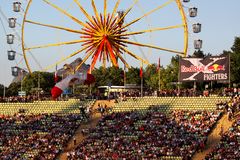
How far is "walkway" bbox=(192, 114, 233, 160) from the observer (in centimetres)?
5002

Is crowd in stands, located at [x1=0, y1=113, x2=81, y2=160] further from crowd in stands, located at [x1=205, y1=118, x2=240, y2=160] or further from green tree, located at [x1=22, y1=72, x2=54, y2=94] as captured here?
green tree, located at [x1=22, y1=72, x2=54, y2=94]

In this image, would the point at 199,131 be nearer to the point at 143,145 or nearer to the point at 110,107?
the point at 143,145

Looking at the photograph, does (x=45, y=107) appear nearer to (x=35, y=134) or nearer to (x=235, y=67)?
(x=35, y=134)

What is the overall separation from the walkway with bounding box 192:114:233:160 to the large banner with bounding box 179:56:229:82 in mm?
6384

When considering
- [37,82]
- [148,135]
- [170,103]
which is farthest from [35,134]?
[37,82]

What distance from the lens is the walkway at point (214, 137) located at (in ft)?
Result: 164

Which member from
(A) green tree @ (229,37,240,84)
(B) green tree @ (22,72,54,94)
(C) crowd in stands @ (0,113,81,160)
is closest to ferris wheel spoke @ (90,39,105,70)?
(C) crowd in stands @ (0,113,81,160)

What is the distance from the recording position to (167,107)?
6112cm

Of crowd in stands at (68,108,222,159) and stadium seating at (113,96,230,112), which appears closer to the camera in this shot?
crowd in stands at (68,108,222,159)

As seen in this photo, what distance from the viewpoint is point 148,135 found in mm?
54906

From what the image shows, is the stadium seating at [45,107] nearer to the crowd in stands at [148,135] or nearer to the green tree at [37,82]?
the crowd in stands at [148,135]

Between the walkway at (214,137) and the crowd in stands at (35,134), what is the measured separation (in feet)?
39.7

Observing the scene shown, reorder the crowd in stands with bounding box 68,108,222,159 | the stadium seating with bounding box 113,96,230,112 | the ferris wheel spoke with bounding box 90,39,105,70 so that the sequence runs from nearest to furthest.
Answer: the crowd in stands with bounding box 68,108,222,159 → the stadium seating with bounding box 113,96,230,112 → the ferris wheel spoke with bounding box 90,39,105,70

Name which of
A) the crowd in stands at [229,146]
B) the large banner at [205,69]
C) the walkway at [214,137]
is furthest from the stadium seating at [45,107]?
the crowd in stands at [229,146]
